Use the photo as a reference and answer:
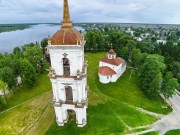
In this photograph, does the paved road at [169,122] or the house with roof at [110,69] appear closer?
the paved road at [169,122]

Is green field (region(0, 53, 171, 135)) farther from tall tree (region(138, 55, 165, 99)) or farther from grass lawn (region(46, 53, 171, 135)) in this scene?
tall tree (region(138, 55, 165, 99))

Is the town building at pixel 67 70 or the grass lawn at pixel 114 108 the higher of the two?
the town building at pixel 67 70

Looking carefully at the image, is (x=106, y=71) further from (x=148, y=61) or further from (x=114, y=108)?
(x=114, y=108)

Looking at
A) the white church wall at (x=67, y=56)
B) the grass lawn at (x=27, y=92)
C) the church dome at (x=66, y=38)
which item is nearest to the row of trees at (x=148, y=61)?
the white church wall at (x=67, y=56)

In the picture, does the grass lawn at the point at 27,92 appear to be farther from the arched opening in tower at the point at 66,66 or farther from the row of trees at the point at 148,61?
the row of trees at the point at 148,61

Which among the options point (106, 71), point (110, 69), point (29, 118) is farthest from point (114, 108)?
point (29, 118)

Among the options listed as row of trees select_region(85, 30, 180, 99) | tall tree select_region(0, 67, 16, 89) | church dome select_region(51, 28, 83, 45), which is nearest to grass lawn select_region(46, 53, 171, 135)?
row of trees select_region(85, 30, 180, 99)
